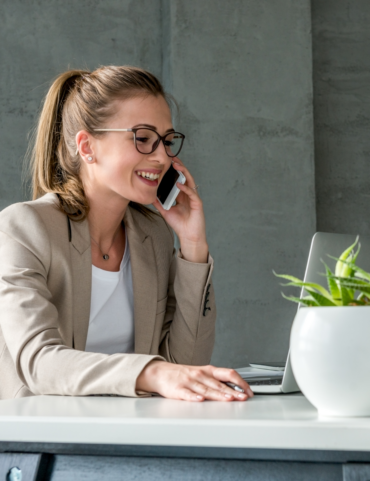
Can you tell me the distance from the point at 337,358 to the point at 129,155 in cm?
117

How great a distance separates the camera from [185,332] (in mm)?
1747

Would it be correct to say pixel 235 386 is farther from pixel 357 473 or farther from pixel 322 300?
pixel 357 473

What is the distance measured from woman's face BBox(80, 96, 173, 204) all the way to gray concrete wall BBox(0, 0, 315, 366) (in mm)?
1443

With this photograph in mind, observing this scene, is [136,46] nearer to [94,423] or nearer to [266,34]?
[266,34]

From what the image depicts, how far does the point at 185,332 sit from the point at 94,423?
1.09 meters

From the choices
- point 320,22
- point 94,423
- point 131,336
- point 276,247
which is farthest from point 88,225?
point 320,22

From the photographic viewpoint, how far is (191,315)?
5.70 ft

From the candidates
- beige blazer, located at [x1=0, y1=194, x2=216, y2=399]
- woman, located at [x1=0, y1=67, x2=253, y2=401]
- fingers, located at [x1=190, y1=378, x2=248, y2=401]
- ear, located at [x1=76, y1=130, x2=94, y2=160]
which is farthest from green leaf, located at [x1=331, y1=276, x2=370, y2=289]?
ear, located at [x1=76, y1=130, x2=94, y2=160]

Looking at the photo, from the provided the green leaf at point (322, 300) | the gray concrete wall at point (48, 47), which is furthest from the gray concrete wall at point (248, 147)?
the green leaf at point (322, 300)

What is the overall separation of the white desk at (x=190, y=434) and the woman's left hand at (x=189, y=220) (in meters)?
1.03

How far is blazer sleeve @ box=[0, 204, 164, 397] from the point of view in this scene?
1.04m

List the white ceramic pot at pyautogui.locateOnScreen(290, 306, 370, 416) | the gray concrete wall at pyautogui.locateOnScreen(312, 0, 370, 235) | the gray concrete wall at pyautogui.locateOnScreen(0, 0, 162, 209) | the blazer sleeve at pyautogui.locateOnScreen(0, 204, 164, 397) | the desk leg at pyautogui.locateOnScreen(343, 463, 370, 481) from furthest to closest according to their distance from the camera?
the gray concrete wall at pyautogui.locateOnScreen(312, 0, 370, 235)
the gray concrete wall at pyautogui.locateOnScreen(0, 0, 162, 209)
the blazer sleeve at pyautogui.locateOnScreen(0, 204, 164, 397)
the white ceramic pot at pyautogui.locateOnScreen(290, 306, 370, 416)
the desk leg at pyautogui.locateOnScreen(343, 463, 370, 481)

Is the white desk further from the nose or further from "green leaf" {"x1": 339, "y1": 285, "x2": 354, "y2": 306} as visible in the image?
the nose

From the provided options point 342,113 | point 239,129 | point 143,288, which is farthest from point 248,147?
point 143,288
